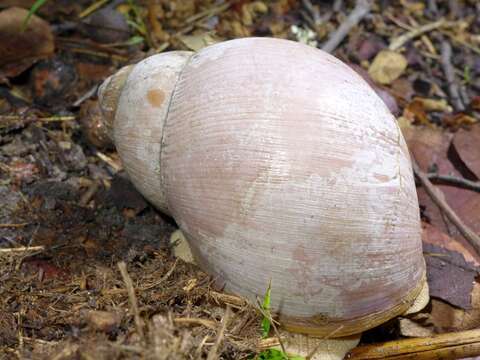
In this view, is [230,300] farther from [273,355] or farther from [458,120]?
[458,120]

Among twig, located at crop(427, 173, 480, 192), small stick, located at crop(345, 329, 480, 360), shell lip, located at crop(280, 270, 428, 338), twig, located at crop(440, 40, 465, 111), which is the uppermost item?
twig, located at crop(440, 40, 465, 111)

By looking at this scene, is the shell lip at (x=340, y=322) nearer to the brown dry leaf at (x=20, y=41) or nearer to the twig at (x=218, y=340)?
the twig at (x=218, y=340)

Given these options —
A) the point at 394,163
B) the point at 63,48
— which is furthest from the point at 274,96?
the point at 63,48

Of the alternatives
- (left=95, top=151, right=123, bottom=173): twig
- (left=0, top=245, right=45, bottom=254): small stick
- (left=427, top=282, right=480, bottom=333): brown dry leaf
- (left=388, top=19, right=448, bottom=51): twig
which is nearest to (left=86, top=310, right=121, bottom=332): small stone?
(left=0, top=245, right=45, bottom=254): small stick

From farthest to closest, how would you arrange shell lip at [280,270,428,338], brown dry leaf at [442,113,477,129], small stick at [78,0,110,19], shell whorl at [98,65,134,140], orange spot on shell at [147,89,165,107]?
1. small stick at [78,0,110,19]
2. brown dry leaf at [442,113,477,129]
3. shell whorl at [98,65,134,140]
4. orange spot on shell at [147,89,165,107]
5. shell lip at [280,270,428,338]

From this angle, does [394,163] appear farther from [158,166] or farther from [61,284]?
[61,284]

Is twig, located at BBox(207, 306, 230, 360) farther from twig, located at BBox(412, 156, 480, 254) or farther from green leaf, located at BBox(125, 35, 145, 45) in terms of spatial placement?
green leaf, located at BBox(125, 35, 145, 45)
